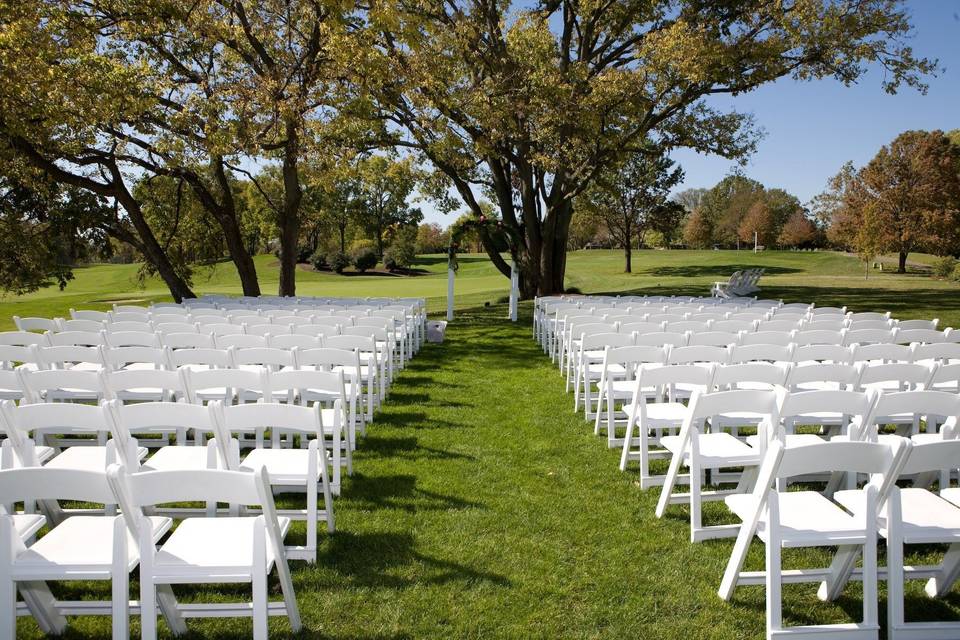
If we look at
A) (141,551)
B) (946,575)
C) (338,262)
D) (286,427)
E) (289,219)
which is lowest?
(946,575)

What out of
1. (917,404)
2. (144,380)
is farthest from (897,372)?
(144,380)

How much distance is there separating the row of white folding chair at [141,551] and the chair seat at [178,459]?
2.93 ft

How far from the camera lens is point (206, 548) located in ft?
8.97

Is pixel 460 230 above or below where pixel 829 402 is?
above

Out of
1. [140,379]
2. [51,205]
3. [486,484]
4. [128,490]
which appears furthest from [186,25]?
[128,490]

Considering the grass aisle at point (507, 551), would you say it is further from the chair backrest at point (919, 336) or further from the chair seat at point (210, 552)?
the chair backrest at point (919, 336)

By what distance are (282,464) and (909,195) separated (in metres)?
43.2

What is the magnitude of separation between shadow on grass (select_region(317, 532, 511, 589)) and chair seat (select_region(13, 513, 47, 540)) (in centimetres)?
140

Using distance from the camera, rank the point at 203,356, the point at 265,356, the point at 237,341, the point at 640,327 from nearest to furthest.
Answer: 1. the point at 265,356
2. the point at 203,356
3. the point at 237,341
4. the point at 640,327

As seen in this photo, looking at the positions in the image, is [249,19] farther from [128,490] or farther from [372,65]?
[128,490]

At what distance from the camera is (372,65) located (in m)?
15.1

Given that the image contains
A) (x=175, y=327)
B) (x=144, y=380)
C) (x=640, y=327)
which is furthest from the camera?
(x=640, y=327)

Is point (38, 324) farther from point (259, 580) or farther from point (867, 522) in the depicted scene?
point (867, 522)

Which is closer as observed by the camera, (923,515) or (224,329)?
(923,515)
